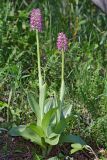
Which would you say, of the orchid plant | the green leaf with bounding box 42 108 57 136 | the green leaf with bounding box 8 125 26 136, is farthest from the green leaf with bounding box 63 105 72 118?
the green leaf with bounding box 8 125 26 136

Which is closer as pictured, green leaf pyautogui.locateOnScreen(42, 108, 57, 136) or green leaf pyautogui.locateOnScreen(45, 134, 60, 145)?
green leaf pyautogui.locateOnScreen(42, 108, 57, 136)

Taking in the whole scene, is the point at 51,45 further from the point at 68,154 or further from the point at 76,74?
the point at 68,154

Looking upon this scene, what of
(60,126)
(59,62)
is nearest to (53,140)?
(60,126)

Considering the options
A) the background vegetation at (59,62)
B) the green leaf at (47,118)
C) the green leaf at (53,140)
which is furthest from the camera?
the background vegetation at (59,62)

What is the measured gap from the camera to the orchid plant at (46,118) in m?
2.60

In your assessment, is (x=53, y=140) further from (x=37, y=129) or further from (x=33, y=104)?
(x=33, y=104)

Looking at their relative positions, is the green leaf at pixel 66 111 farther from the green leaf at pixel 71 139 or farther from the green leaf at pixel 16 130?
the green leaf at pixel 16 130

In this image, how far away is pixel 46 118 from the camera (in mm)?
2594

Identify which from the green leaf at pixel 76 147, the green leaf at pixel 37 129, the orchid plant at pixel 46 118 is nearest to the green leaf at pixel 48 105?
the orchid plant at pixel 46 118

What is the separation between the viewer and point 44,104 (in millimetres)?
2713

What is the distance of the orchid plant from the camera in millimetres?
2596

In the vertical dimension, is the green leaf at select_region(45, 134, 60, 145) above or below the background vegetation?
below

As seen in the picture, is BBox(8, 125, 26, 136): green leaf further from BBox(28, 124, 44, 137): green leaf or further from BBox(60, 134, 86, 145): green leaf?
BBox(60, 134, 86, 145): green leaf

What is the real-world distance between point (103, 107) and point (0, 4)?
161 centimetres
